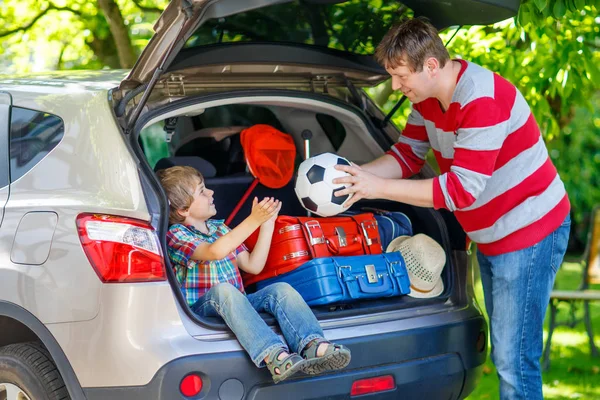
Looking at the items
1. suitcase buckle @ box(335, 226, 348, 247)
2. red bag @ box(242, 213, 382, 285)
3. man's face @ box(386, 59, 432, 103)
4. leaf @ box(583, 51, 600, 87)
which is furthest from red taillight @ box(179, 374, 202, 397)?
leaf @ box(583, 51, 600, 87)

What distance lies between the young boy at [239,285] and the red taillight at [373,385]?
6.9 inches

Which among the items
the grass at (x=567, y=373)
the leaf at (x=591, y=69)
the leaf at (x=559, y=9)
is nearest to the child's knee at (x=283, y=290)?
the leaf at (x=559, y=9)

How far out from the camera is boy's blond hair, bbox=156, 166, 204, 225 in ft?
12.1

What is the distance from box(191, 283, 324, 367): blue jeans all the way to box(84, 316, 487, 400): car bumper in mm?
82

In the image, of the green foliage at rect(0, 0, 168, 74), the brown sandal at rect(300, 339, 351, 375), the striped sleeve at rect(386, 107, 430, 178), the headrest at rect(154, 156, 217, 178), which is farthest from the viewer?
the green foliage at rect(0, 0, 168, 74)

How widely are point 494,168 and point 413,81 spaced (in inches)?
19.0

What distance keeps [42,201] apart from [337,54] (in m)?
1.61

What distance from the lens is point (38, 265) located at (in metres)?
3.10

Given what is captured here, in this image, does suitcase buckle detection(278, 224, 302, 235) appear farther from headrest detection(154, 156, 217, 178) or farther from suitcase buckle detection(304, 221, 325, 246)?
headrest detection(154, 156, 217, 178)

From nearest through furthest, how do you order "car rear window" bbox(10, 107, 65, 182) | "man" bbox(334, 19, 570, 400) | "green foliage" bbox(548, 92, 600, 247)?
"car rear window" bbox(10, 107, 65, 182), "man" bbox(334, 19, 570, 400), "green foliage" bbox(548, 92, 600, 247)

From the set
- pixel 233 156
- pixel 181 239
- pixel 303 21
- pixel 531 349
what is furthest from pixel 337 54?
pixel 531 349

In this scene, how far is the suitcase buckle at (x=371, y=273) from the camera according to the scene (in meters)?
3.63

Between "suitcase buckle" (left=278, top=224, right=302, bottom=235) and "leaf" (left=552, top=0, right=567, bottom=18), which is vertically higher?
"leaf" (left=552, top=0, right=567, bottom=18)

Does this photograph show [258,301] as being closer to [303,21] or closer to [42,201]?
[42,201]
